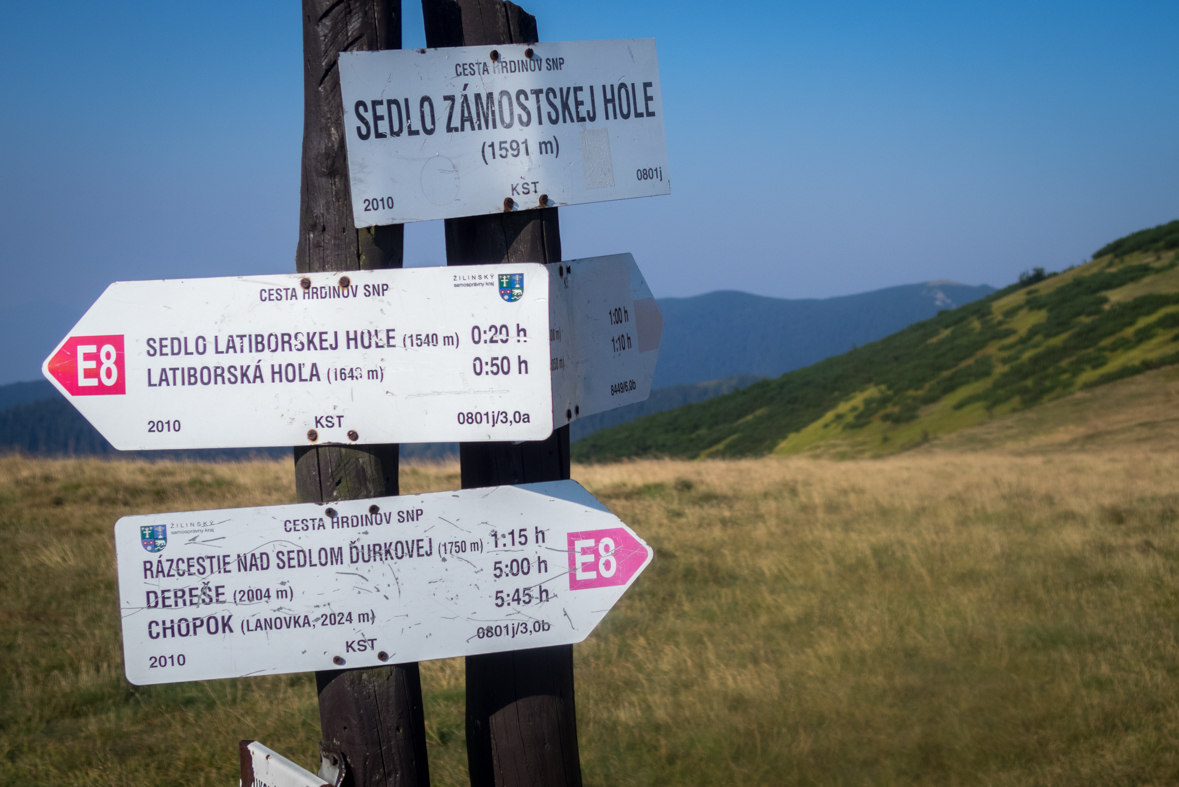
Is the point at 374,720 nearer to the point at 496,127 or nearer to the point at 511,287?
the point at 511,287

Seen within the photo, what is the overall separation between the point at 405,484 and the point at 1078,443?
20.1 m

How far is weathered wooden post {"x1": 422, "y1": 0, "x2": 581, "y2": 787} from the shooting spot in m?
2.37

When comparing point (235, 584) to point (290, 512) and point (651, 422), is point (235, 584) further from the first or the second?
point (651, 422)

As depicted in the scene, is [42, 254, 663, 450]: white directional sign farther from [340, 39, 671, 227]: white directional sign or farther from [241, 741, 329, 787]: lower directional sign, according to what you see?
[241, 741, 329, 787]: lower directional sign

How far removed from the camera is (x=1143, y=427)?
860 inches

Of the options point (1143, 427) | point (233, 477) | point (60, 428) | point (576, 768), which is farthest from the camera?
point (60, 428)

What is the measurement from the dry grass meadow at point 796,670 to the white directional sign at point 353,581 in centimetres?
198

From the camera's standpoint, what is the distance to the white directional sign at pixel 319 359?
2.11m

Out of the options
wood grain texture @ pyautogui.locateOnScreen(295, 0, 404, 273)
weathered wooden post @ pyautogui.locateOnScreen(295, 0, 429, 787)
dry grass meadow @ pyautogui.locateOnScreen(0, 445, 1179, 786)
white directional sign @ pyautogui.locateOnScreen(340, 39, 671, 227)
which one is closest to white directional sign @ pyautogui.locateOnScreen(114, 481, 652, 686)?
weathered wooden post @ pyautogui.locateOnScreen(295, 0, 429, 787)

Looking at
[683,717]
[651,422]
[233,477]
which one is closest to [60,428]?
[651,422]

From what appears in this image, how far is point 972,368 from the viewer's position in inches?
1550

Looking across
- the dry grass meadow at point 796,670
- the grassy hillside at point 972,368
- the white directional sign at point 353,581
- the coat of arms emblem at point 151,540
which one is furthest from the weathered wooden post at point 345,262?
the grassy hillside at point 972,368

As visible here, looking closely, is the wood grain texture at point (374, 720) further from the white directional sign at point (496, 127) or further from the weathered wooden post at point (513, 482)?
the white directional sign at point (496, 127)

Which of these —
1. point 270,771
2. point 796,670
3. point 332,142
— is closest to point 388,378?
point 332,142
